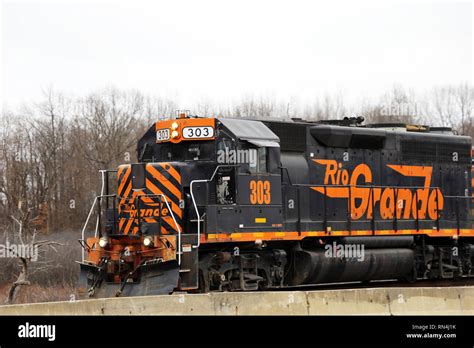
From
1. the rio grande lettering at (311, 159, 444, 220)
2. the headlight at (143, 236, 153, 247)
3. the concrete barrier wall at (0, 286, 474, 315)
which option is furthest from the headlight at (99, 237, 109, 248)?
the rio grande lettering at (311, 159, 444, 220)

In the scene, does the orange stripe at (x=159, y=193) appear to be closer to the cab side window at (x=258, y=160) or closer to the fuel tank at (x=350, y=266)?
the cab side window at (x=258, y=160)

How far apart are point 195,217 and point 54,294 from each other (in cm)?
918

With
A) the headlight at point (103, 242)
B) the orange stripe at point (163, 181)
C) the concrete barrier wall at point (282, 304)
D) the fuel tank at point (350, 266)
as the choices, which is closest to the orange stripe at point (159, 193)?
the orange stripe at point (163, 181)

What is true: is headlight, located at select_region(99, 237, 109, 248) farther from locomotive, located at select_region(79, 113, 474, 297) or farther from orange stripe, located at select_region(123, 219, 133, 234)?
orange stripe, located at select_region(123, 219, 133, 234)

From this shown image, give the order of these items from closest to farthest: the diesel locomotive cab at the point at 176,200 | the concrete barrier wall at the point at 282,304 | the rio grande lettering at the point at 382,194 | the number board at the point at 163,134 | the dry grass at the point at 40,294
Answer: the concrete barrier wall at the point at 282,304
the diesel locomotive cab at the point at 176,200
the number board at the point at 163,134
the rio grande lettering at the point at 382,194
the dry grass at the point at 40,294

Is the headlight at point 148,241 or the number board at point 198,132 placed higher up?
the number board at point 198,132

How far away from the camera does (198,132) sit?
47.6 ft

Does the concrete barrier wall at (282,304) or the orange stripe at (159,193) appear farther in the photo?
the orange stripe at (159,193)

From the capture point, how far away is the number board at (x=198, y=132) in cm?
1445

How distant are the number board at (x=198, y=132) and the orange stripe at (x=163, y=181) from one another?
36.3 inches

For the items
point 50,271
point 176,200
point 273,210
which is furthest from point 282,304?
point 50,271
